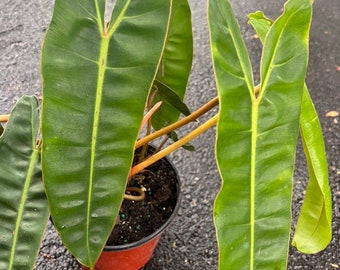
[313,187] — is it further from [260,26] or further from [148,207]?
[148,207]

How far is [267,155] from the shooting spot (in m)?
0.69

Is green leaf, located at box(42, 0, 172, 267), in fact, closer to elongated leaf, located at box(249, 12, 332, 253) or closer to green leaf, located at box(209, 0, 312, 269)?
green leaf, located at box(209, 0, 312, 269)

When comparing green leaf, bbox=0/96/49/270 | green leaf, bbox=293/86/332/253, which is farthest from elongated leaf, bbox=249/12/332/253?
green leaf, bbox=0/96/49/270

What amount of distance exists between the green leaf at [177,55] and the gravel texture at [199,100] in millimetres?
408

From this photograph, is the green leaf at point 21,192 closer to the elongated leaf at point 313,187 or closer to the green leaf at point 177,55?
the green leaf at point 177,55

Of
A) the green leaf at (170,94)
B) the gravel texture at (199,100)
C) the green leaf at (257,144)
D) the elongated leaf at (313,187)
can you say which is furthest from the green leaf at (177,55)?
the gravel texture at (199,100)

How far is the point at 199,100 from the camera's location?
163 centimetres

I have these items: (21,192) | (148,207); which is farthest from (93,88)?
(148,207)

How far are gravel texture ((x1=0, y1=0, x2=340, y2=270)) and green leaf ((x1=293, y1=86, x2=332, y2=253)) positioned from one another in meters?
0.44

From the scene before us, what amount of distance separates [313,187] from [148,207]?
0.39 metres

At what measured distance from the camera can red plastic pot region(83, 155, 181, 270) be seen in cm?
99

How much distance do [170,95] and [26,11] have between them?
47.2 inches

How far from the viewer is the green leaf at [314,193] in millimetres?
768

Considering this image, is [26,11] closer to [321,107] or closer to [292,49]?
[321,107]
